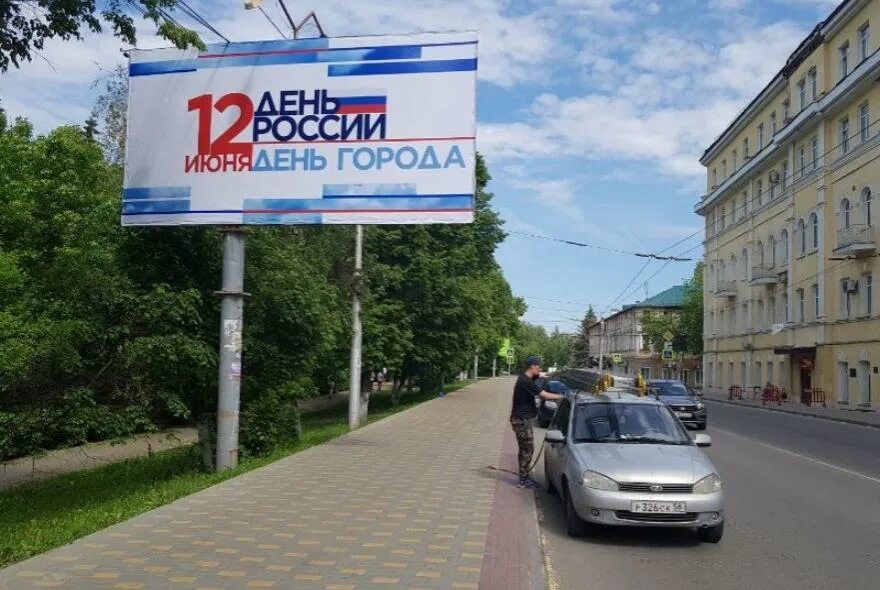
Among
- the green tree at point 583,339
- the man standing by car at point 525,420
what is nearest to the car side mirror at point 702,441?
the man standing by car at point 525,420

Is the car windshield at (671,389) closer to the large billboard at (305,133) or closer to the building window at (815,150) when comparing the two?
the large billboard at (305,133)

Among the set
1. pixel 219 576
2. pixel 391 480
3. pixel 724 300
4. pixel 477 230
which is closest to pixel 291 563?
pixel 219 576

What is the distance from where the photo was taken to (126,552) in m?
6.24

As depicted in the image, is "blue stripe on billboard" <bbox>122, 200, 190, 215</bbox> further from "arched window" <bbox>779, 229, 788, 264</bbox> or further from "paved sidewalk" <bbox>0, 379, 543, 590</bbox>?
"arched window" <bbox>779, 229, 788, 264</bbox>

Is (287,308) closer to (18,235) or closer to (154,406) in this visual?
(154,406)

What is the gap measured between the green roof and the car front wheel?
343ft

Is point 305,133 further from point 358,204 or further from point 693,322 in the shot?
point 693,322

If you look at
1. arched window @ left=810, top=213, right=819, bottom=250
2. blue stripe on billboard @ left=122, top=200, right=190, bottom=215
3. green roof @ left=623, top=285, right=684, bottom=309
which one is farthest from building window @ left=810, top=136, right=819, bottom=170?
green roof @ left=623, top=285, right=684, bottom=309

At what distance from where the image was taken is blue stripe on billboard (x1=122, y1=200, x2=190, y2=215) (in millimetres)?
11781

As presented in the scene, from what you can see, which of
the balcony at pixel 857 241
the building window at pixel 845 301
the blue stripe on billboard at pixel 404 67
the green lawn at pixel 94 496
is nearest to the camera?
the green lawn at pixel 94 496

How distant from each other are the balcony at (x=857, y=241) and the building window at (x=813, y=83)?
8938 millimetres

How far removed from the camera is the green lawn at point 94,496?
24.3 feet

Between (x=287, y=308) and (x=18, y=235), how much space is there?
10477mm

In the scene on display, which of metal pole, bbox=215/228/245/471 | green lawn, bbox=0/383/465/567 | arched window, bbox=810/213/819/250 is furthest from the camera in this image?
arched window, bbox=810/213/819/250
